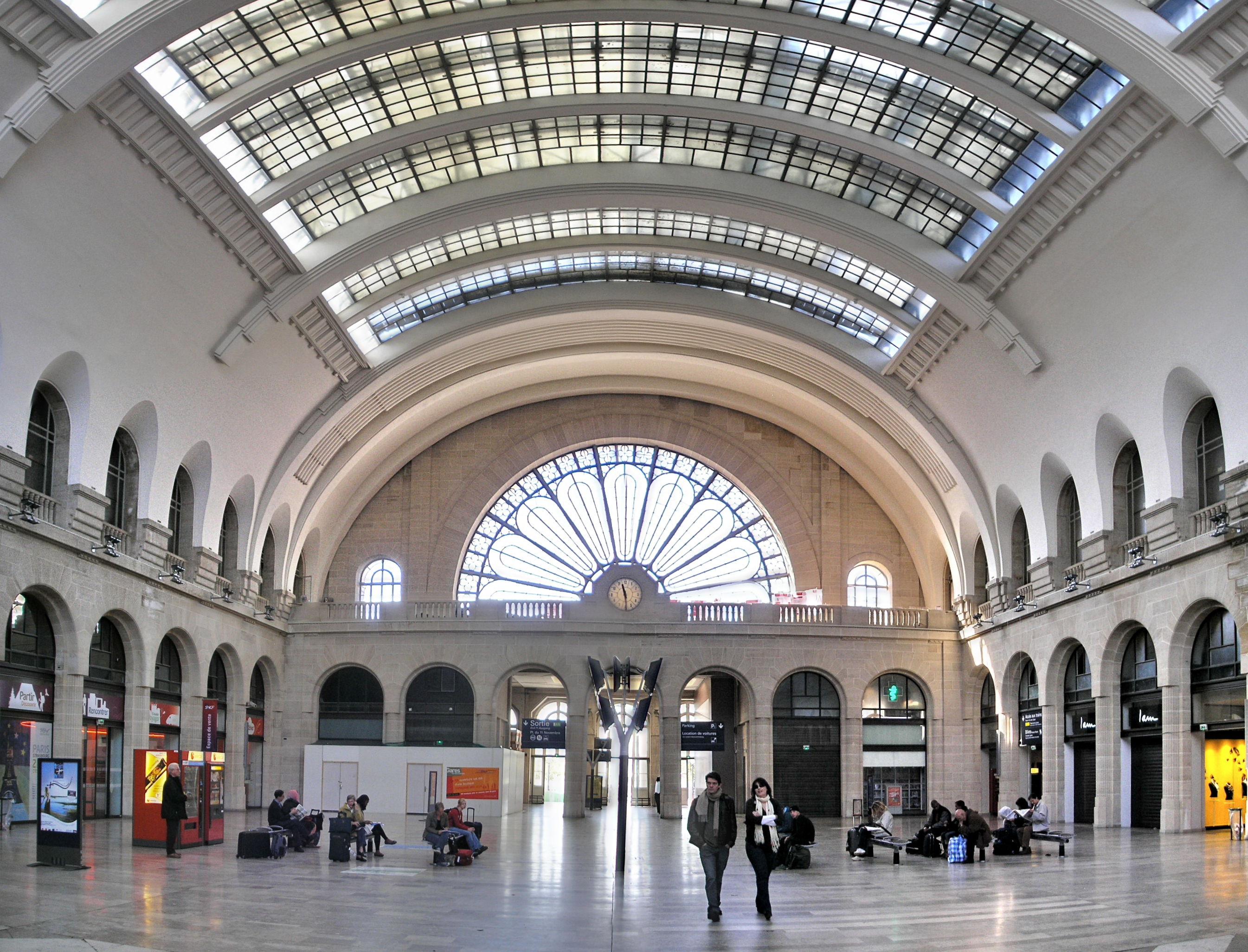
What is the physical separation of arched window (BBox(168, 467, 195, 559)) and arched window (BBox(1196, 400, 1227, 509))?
27934 millimetres

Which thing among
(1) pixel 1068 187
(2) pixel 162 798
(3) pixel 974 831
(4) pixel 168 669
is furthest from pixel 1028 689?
(2) pixel 162 798

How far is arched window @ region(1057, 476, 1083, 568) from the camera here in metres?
37.6

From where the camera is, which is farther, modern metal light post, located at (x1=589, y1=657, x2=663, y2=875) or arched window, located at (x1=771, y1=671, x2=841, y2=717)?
arched window, located at (x1=771, y1=671, x2=841, y2=717)

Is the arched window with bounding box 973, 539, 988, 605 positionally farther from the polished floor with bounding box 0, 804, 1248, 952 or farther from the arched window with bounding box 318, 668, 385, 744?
the arched window with bounding box 318, 668, 385, 744

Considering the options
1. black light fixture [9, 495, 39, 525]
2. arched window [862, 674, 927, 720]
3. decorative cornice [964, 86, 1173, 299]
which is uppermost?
decorative cornice [964, 86, 1173, 299]

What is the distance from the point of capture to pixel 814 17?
2833 cm

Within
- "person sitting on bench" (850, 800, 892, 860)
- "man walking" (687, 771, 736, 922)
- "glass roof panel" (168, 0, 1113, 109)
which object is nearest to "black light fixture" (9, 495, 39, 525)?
"glass roof panel" (168, 0, 1113, 109)

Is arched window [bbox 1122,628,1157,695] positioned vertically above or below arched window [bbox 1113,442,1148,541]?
below

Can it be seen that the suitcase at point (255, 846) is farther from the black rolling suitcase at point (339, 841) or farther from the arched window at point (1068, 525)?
the arched window at point (1068, 525)

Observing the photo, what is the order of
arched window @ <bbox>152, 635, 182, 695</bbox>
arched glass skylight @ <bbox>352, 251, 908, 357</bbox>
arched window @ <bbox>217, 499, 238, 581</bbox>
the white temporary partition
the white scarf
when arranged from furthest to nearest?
1. arched glass skylight @ <bbox>352, 251, 908, 357</bbox>
2. arched window @ <bbox>217, 499, 238, 581</bbox>
3. the white temporary partition
4. arched window @ <bbox>152, 635, 182, 695</bbox>
5. the white scarf

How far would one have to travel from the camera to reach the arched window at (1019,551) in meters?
41.2

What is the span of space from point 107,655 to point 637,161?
20035 millimetres

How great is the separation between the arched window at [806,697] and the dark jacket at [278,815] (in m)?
25.1

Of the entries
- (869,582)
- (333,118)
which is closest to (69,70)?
(333,118)
